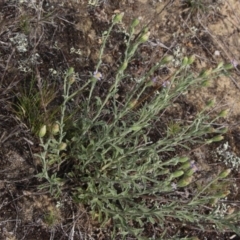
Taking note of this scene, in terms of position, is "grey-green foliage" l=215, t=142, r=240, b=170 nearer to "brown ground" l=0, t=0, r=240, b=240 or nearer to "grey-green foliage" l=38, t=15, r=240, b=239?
"brown ground" l=0, t=0, r=240, b=240

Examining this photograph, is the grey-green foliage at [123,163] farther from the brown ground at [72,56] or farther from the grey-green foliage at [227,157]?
the grey-green foliage at [227,157]

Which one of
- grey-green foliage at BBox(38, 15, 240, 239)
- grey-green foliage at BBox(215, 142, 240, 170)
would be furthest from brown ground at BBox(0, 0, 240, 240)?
grey-green foliage at BBox(38, 15, 240, 239)

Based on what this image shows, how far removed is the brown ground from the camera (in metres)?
2.42

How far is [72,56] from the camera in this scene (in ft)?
9.37

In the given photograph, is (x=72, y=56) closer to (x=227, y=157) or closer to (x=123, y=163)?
(x=123, y=163)

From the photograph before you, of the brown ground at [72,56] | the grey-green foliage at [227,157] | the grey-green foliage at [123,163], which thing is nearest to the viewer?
the grey-green foliage at [123,163]

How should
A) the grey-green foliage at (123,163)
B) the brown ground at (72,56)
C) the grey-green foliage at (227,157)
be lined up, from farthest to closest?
the grey-green foliage at (227,157) → the brown ground at (72,56) → the grey-green foliage at (123,163)

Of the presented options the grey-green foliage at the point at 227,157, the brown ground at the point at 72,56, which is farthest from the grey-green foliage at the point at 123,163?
the grey-green foliage at the point at 227,157

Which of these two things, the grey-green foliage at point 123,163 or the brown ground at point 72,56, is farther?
the brown ground at point 72,56

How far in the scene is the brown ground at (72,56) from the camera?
242 centimetres

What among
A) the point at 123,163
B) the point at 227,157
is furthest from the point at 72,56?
the point at 227,157

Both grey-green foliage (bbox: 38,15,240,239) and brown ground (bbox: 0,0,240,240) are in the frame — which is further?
brown ground (bbox: 0,0,240,240)

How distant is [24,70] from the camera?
8.77 feet

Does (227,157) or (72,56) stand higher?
(227,157)
